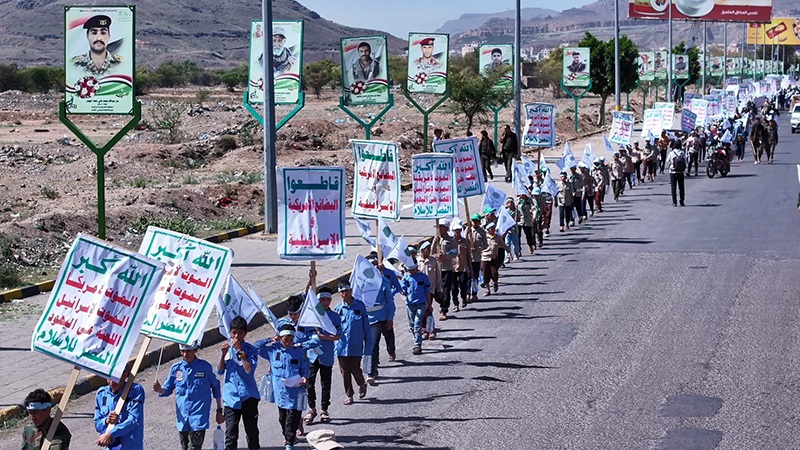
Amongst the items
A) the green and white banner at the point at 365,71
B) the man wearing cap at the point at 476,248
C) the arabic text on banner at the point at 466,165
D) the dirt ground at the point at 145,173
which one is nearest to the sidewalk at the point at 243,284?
the man wearing cap at the point at 476,248

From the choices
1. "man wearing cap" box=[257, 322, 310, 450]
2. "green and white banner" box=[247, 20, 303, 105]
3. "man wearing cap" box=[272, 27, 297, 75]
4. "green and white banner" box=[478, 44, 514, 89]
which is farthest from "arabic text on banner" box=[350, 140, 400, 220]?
"green and white banner" box=[478, 44, 514, 89]

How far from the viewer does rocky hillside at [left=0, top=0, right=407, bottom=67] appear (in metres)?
146

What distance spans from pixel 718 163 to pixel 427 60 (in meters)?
11.6

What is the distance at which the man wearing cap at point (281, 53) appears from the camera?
24.9 meters

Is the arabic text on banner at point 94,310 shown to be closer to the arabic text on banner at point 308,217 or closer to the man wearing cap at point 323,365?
the man wearing cap at point 323,365

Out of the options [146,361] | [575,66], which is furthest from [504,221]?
[575,66]

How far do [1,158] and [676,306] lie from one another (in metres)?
25.1

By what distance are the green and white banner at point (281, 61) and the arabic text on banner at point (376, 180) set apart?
725 centimetres

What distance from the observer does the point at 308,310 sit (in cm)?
1180

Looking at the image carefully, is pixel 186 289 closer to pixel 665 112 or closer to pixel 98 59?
pixel 98 59

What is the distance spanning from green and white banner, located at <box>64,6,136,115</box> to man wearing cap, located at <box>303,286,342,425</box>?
6.73 meters

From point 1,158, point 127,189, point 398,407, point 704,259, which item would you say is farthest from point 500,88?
point 398,407

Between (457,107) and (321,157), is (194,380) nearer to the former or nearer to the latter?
(321,157)

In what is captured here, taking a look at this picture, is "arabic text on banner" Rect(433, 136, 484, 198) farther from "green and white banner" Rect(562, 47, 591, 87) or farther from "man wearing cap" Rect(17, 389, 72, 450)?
"green and white banner" Rect(562, 47, 591, 87)
